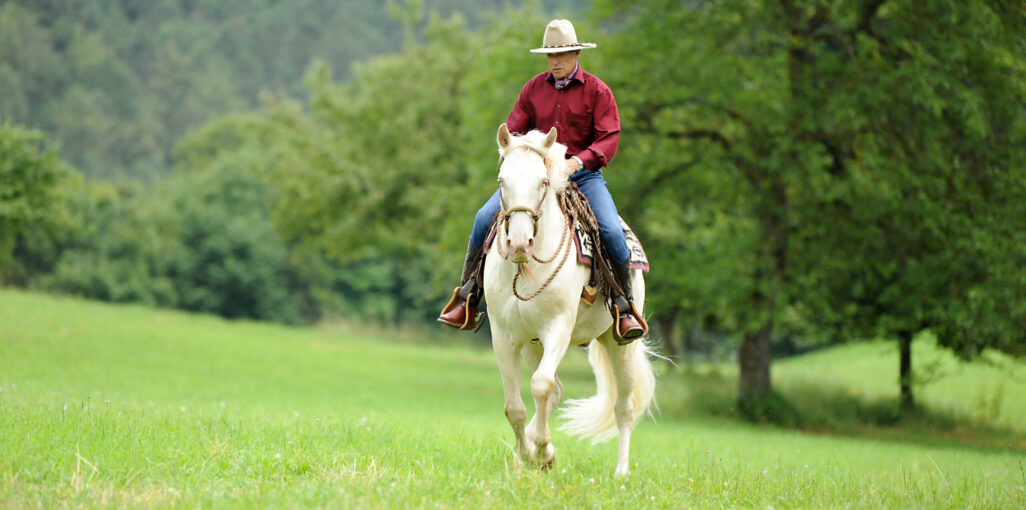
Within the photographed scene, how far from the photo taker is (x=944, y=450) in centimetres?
1758

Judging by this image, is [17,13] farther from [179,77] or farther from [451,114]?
[451,114]

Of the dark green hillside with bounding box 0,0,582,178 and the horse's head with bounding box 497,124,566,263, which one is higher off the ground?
the dark green hillside with bounding box 0,0,582,178

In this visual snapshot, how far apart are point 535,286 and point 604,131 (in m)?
1.60

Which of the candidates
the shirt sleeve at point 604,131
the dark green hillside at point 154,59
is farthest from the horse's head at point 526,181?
the dark green hillside at point 154,59

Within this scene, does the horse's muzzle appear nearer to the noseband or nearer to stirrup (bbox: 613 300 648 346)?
the noseband

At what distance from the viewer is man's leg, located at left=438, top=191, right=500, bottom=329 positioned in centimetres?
764

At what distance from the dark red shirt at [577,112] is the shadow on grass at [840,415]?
527 inches

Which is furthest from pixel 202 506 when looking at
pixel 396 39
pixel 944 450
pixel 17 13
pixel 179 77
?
pixel 396 39

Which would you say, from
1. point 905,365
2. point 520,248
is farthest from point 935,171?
point 520,248

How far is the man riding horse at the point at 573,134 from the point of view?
24.7 feet

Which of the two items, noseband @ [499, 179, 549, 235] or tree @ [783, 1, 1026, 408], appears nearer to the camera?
noseband @ [499, 179, 549, 235]

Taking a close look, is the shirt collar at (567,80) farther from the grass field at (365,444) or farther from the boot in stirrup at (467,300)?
the grass field at (365,444)

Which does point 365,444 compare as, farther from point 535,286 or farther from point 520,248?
A: point 520,248

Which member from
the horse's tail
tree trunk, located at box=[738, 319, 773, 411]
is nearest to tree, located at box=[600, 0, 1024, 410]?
tree trunk, located at box=[738, 319, 773, 411]
